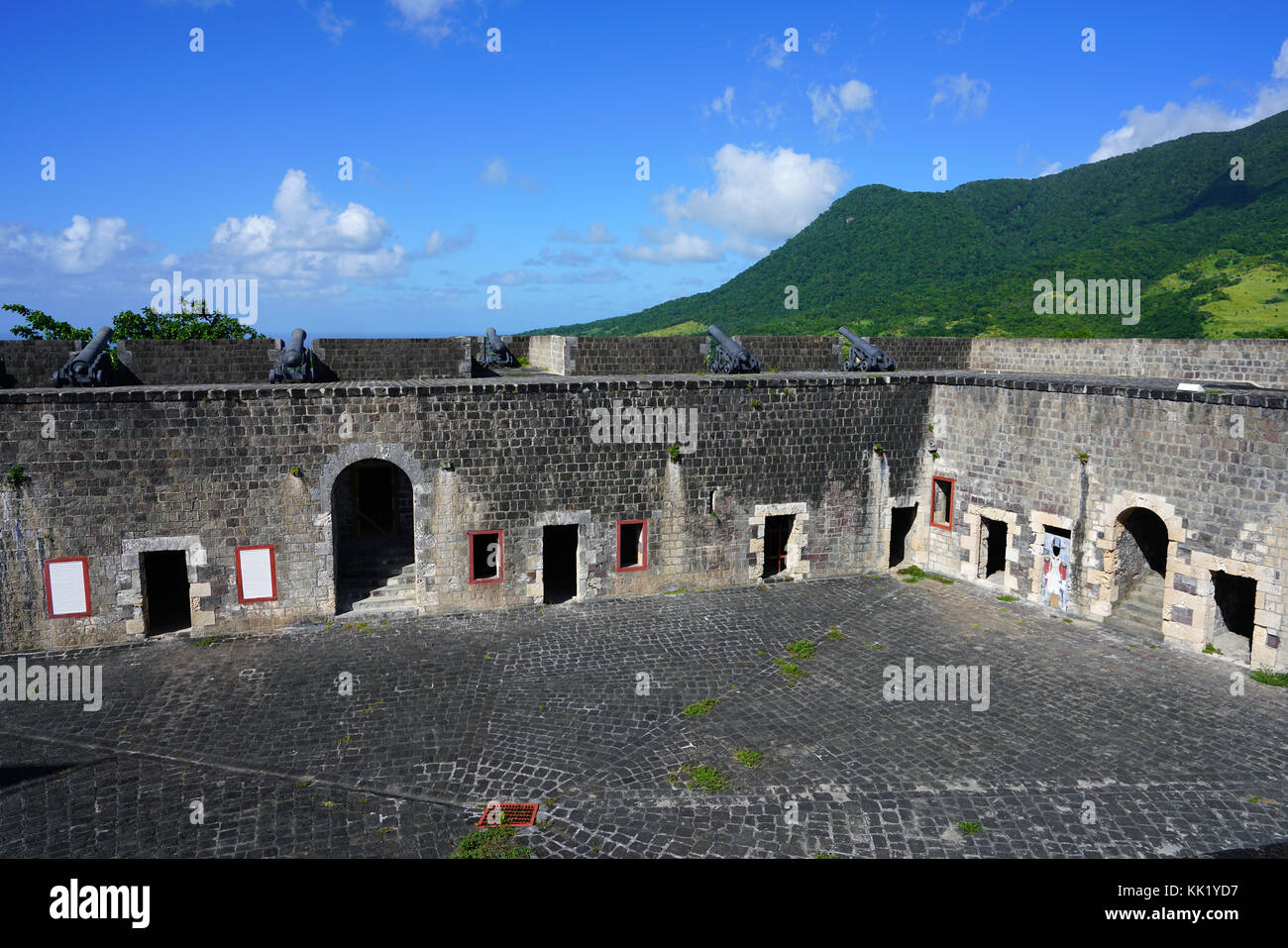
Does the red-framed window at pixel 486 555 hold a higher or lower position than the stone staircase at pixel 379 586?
higher

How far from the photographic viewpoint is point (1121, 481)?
1527 centimetres

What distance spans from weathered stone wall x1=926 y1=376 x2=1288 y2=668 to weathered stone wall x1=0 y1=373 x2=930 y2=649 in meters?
1.72

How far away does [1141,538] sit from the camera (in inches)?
639

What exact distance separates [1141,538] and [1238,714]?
4986 millimetres

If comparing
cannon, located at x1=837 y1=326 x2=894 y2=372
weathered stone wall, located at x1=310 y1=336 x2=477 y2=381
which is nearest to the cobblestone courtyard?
weathered stone wall, located at x1=310 y1=336 x2=477 y2=381

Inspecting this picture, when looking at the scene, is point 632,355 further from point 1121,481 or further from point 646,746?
point 646,746

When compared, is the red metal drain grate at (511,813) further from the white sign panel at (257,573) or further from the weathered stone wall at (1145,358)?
the weathered stone wall at (1145,358)

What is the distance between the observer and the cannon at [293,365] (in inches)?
680

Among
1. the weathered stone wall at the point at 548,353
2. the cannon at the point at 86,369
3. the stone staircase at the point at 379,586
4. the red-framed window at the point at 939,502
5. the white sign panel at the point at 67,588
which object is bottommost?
the stone staircase at the point at 379,586

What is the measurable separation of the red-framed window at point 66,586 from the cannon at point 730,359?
14.6 m

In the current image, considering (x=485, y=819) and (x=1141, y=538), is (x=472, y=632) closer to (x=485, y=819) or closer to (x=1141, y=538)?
(x=485, y=819)

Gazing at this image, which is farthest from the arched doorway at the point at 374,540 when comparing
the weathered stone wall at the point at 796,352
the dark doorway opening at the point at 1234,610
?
the dark doorway opening at the point at 1234,610

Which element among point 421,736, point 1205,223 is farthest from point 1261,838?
point 1205,223
